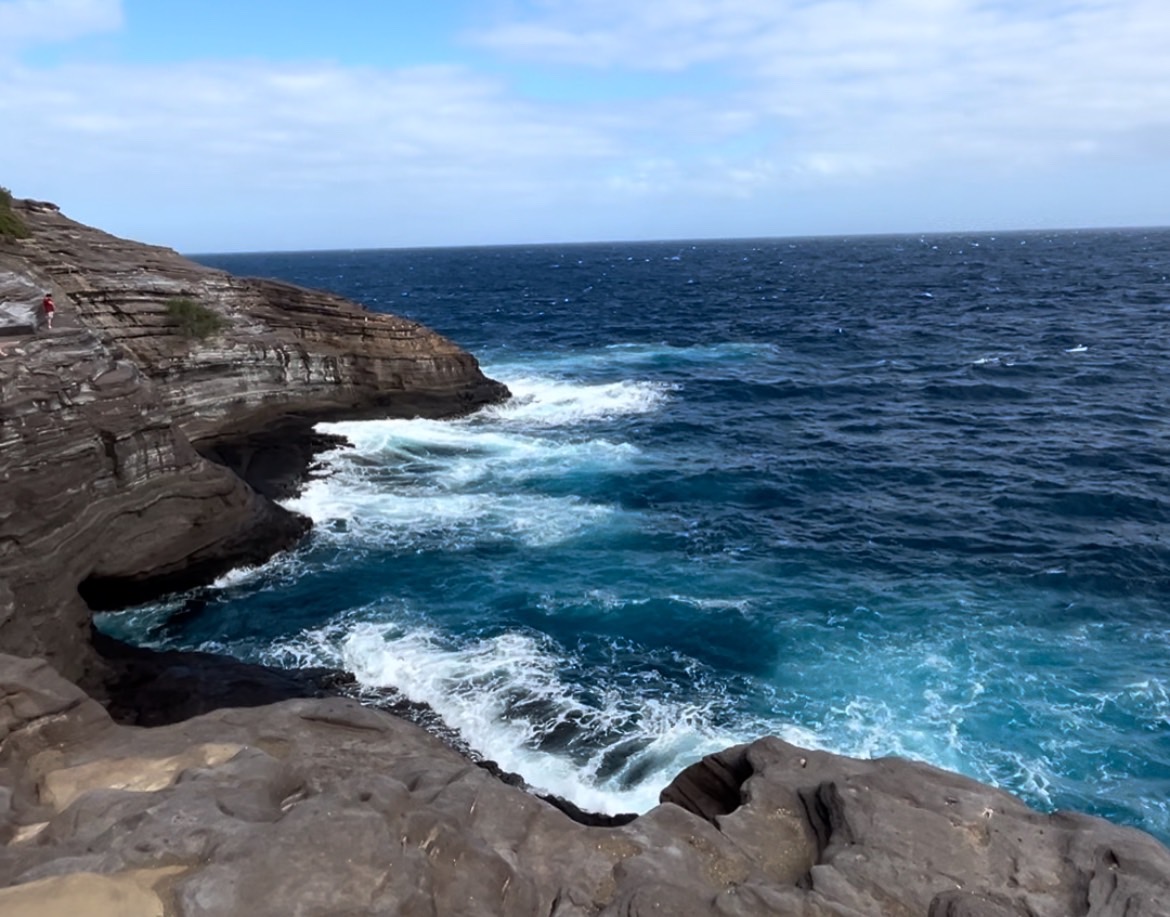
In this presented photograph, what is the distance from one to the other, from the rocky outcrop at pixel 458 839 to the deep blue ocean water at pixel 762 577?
6.39 m

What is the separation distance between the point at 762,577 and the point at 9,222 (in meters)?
32.2

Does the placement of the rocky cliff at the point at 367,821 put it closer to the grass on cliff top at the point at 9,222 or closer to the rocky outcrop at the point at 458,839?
the rocky outcrop at the point at 458,839

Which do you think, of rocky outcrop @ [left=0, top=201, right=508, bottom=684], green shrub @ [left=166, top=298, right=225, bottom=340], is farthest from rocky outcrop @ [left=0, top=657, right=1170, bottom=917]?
green shrub @ [left=166, top=298, right=225, bottom=340]

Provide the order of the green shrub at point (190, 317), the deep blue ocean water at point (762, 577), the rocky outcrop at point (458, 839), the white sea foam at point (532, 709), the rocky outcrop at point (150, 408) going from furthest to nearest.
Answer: the green shrub at point (190, 317), the rocky outcrop at point (150, 408), the deep blue ocean water at point (762, 577), the white sea foam at point (532, 709), the rocky outcrop at point (458, 839)

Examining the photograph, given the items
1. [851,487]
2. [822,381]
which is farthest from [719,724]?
[822,381]

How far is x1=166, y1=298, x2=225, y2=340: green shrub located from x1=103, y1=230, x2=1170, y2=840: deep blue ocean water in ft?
27.3

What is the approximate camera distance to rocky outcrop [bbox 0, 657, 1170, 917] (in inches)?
383

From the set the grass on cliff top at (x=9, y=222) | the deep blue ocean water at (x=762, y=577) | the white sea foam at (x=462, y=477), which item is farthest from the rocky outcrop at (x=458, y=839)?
the grass on cliff top at (x=9, y=222)

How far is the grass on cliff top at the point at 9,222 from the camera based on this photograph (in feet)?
109

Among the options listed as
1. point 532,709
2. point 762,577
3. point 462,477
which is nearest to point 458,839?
point 532,709

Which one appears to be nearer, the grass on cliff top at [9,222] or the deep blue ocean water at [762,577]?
the deep blue ocean water at [762,577]

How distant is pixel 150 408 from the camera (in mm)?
27609

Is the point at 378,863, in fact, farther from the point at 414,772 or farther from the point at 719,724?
the point at 719,724

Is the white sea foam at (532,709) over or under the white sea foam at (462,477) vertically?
under
